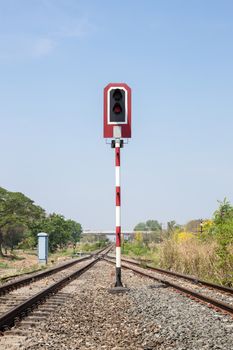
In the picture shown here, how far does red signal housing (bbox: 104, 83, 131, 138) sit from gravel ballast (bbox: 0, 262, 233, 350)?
4.39m

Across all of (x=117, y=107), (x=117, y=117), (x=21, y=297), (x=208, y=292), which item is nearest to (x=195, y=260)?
(x=208, y=292)

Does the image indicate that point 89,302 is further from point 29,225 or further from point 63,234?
point 63,234

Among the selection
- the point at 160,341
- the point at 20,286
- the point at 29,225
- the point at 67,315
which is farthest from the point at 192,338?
the point at 29,225

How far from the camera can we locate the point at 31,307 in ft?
30.4

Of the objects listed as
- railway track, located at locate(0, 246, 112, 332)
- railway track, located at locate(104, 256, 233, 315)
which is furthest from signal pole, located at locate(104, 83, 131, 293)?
railway track, located at locate(0, 246, 112, 332)

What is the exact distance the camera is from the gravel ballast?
6020mm

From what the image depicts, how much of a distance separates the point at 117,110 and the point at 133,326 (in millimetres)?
6864

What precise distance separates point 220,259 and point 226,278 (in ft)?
2.17

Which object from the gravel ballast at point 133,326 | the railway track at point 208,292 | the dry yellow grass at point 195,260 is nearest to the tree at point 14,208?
the dry yellow grass at point 195,260

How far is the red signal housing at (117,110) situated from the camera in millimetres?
12969

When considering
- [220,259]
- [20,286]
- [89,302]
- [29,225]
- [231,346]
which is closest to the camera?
[231,346]

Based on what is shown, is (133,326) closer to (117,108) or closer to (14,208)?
(117,108)

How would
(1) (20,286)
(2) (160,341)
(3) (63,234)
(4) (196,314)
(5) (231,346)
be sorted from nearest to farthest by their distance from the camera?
(5) (231,346), (2) (160,341), (4) (196,314), (1) (20,286), (3) (63,234)

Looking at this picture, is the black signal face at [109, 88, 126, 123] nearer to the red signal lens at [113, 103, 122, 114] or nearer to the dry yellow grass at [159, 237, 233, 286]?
the red signal lens at [113, 103, 122, 114]
